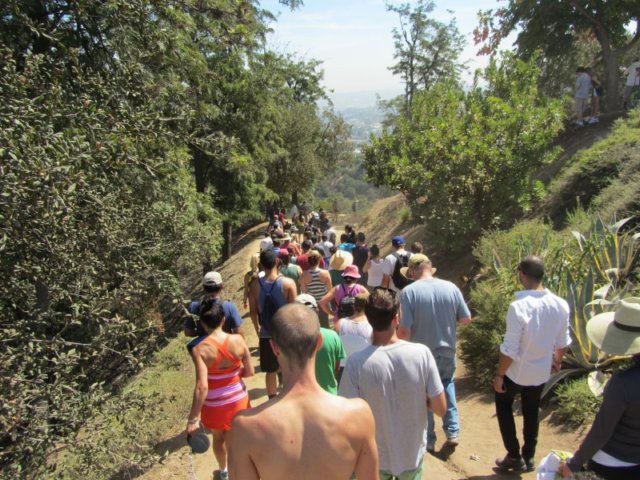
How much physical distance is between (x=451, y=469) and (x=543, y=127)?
816cm

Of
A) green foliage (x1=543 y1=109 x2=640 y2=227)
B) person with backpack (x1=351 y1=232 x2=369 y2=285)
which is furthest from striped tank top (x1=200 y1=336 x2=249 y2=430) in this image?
green foliage (x1=543 y1=109 x2=640 y2=227)

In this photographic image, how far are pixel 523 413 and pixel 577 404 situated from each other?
117 centimetres

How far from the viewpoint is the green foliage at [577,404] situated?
4883 mm

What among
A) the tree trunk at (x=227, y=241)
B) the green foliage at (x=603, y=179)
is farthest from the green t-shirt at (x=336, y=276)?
the tree trunk at (x=227, y=241)

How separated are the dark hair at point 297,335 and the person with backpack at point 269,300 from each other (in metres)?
3.14

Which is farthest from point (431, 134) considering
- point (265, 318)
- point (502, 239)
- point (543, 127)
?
point (265, 318)

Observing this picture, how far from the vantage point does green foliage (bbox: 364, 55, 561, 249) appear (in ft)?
33.7

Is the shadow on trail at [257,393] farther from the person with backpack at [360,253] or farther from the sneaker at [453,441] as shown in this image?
the person with backpack at [360,253]

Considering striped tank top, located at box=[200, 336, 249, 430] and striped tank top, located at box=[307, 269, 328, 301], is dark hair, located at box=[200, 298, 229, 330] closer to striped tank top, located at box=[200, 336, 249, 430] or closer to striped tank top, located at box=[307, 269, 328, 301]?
striped tank top, located at box=[200, 336, 249, 430]

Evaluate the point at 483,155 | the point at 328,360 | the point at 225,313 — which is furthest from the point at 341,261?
the point at 483,155

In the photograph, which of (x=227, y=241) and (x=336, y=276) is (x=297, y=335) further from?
(x=227, y=241)

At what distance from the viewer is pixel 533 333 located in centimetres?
383

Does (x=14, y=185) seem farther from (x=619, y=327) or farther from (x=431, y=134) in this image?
(x=431, y=134)

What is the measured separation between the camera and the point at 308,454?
2.14 meters
